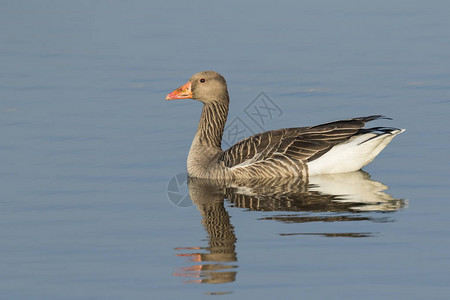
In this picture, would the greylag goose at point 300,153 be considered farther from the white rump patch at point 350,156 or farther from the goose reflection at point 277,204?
the goose reflection at point 277,204

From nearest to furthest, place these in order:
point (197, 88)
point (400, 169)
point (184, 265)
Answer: point (184, 265) → point (400, 169) → point (197, 88)

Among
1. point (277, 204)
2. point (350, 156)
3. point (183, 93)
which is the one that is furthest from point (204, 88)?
point (277, 204)

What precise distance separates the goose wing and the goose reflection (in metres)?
0.41

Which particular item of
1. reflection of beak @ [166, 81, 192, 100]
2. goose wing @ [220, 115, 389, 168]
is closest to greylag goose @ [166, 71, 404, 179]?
goose wing @ [220, 115, 389, 168]

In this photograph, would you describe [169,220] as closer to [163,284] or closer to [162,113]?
[163,284]

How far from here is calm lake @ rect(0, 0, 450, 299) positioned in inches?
386

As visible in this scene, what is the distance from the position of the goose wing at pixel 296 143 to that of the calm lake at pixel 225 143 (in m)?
0.65

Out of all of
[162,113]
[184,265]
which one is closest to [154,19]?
[162,113]

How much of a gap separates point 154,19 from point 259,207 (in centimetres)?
1546

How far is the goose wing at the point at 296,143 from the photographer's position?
48.5 ft

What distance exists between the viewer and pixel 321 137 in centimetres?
1487

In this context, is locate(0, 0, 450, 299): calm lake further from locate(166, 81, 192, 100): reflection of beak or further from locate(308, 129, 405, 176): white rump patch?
locate(166, 81, 192, 100): reflection of beak

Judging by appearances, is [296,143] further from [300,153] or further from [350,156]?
[350,156]

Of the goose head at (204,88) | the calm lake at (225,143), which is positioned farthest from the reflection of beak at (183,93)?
the calm lake at (225,143)
